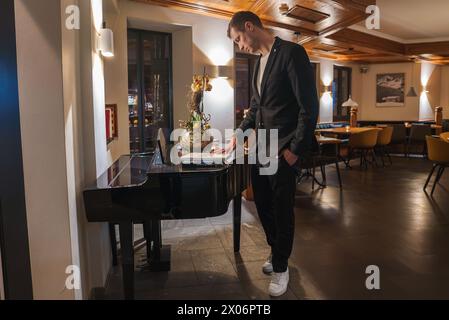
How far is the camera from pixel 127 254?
2400mm

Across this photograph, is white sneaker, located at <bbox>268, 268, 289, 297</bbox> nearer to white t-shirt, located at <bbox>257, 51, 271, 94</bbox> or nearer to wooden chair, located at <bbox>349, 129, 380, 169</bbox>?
white t-shirt, located at <bbox>257, 51, 271, 94</bbox>

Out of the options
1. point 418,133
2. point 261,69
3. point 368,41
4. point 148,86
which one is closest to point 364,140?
point 368,41

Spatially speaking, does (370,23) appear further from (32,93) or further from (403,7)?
(32,93)

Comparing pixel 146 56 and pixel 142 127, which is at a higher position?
pixel 146 56

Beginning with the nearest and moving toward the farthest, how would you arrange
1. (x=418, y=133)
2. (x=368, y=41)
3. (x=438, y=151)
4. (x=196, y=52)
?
(x=438, y=151), (x=196, y=52), (x=368, y=41), (x=418, y=133)

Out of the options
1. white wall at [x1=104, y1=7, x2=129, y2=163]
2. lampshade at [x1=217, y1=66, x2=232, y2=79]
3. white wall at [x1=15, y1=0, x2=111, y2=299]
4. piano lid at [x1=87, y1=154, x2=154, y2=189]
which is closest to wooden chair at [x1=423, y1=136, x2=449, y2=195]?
lampshade at [x1=217, y1=66, x2=232, y2=79]

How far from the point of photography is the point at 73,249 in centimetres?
218

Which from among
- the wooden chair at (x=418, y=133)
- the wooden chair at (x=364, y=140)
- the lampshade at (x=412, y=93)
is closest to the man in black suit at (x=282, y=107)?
the wooden chair at (x=364, y=140)

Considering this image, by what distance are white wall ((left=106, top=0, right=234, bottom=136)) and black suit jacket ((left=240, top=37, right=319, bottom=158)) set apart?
137 inches

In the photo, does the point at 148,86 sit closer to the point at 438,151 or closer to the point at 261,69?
the point at 261,69

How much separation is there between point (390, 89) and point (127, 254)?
11.2m

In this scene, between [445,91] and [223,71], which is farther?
[445,91]
